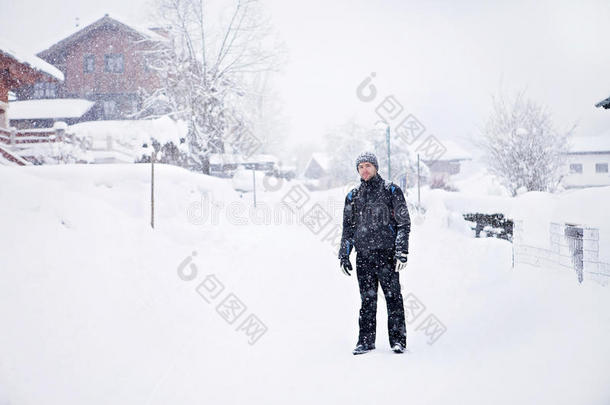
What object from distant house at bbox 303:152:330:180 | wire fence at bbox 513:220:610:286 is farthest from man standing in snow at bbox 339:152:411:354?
distant house at bbox 303:152:330:180

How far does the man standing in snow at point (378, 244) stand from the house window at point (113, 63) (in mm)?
28276

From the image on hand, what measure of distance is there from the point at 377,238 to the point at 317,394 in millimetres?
1398

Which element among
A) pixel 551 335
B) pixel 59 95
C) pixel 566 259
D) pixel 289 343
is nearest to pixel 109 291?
pixel 289 343

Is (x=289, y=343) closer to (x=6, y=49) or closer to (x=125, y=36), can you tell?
(x=6, y=49)

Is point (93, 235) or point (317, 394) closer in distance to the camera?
point (317, 394)

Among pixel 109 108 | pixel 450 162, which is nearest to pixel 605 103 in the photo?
pixel 109 108

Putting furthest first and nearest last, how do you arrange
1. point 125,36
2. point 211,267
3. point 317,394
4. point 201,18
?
1. point 125,36
2. point 201,18
3. point 211,267
4. point 317,394

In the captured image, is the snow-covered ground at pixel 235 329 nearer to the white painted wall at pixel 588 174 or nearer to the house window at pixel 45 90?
the house window at pixel 45 90

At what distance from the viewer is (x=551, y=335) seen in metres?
3.34

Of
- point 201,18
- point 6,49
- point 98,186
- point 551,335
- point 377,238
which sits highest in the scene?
point 201,18

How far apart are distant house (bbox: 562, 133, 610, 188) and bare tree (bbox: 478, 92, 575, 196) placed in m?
15.8

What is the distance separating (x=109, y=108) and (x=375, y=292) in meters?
28.9

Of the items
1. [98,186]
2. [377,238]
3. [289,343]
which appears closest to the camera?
[377,238]

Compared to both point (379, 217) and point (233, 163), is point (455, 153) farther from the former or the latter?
point (379, 217)
